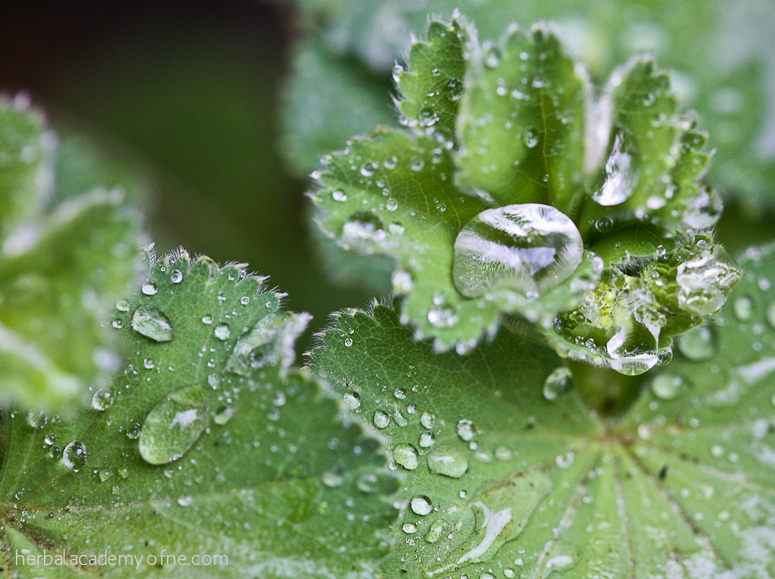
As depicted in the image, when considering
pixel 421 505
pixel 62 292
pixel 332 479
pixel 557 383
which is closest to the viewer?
pixel 62 292

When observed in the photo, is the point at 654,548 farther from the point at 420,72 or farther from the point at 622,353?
the point at 420,72

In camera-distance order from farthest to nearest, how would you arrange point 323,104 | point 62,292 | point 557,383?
point 323,104, point 557,383, point 62,292

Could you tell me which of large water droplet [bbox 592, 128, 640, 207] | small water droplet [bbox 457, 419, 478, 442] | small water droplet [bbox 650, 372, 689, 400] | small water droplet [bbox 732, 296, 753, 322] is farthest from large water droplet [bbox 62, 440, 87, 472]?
small water droplet [bbox 732, 296, 753, 322]

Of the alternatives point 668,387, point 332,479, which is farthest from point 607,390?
point 332,479

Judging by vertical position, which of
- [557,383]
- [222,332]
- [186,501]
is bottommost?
[186,501]

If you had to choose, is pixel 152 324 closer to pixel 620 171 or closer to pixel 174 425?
pixel 174 425

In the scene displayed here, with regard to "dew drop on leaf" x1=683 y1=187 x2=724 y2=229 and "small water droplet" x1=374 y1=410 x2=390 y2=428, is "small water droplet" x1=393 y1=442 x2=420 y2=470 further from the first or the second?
"dew drop on leaf" x1=683 y1=187 x2=724 y2=229

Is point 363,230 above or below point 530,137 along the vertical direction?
below
